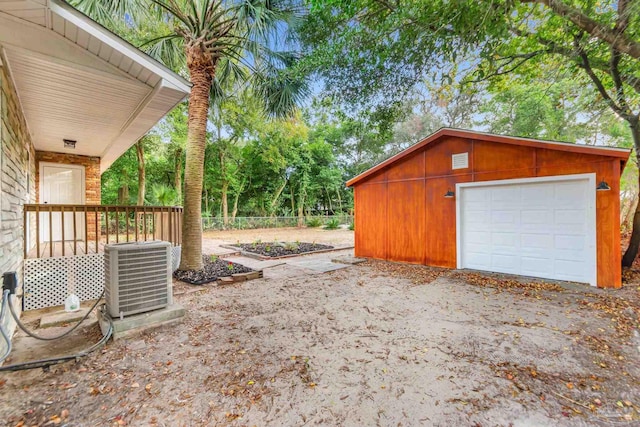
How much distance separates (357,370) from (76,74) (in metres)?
4.33

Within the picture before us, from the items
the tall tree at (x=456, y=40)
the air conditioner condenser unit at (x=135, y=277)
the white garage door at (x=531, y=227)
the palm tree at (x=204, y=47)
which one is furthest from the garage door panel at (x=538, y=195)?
the air conditioner condenser unit at (x=135, y=277)

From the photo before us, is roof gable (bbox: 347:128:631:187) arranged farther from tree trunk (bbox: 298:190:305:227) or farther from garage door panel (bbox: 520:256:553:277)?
tree trunk (bbox: 298:190:305:227)

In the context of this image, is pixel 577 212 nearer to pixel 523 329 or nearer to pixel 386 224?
pixel 523 329

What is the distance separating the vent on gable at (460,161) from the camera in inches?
253

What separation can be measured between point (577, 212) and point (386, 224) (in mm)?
3925

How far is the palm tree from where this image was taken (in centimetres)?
502

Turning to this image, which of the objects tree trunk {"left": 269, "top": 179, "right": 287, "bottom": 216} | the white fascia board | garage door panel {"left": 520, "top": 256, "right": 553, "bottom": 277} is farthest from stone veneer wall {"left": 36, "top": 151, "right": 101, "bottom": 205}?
tree trunk {"left": 269, "top": 179, "right": 287, "bottom": 216}

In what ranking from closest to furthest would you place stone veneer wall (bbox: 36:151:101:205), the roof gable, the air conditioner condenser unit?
the air conditioner condenser unit
the roof gable
stone veneer wall (bbox: 36:151:101:205)

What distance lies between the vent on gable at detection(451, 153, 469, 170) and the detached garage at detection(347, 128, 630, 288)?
0.02m

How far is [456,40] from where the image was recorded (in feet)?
14.8

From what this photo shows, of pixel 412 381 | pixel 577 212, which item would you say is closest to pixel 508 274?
pixel 577 212

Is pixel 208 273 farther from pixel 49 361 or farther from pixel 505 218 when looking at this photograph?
pixel 505 218

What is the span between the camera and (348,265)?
7156mm

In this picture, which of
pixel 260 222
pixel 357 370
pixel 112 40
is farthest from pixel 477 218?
pixel 260 222
